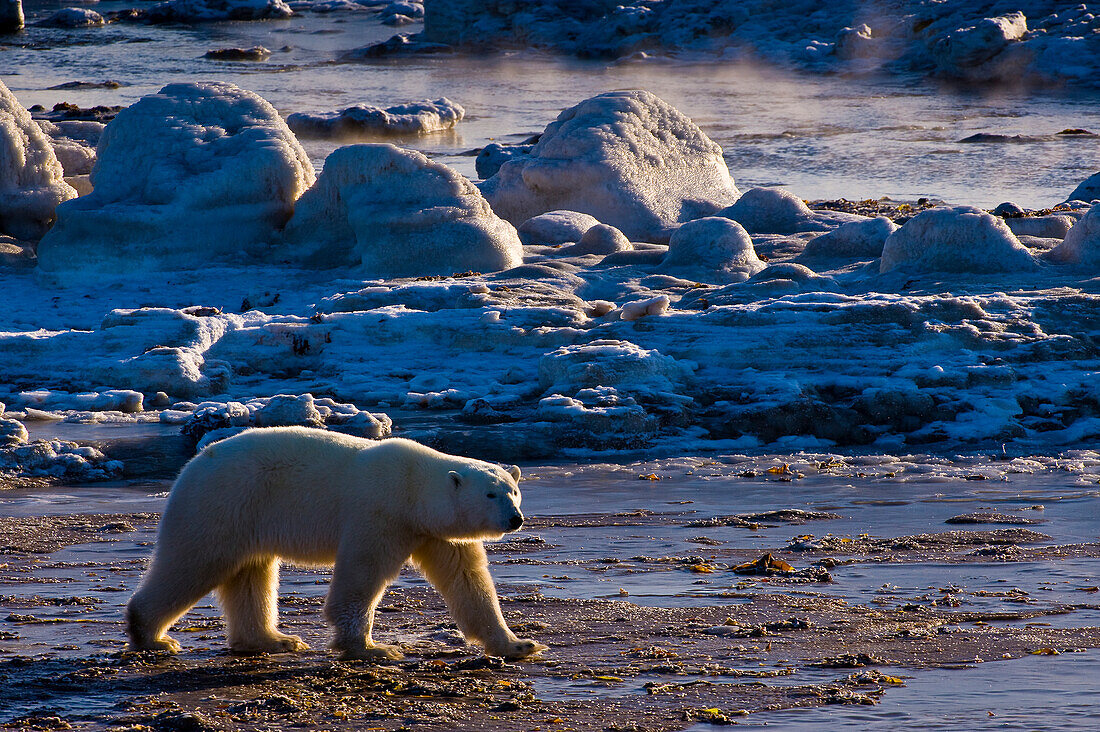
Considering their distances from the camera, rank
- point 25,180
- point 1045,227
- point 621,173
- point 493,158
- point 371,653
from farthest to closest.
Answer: point 493,158
point 621,173
point 25,180
point 1045,227
point 371,653

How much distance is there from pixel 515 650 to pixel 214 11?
67367 millimetres

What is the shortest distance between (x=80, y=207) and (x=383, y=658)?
486 inches

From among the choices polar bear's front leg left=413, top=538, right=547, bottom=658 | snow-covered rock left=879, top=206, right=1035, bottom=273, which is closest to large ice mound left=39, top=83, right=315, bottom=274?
snow-covered rock left=879, top=206, right=1035, bottom=273

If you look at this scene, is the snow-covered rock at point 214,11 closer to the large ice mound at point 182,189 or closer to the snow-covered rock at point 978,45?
the snow-covered rock at point 978,45

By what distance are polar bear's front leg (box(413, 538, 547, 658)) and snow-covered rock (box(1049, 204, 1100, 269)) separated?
35.4ft

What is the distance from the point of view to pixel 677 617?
5559 millimetres

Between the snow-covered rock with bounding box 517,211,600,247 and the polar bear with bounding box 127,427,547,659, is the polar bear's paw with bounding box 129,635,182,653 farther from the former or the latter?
the snow-covered rock with bounding box 517,211,600,247

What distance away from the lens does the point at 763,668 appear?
4840 millimetres

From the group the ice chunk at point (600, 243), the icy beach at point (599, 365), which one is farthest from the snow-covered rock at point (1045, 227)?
the ice chunk at point (600, 243)

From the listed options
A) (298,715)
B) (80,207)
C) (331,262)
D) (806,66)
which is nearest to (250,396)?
(331,262)

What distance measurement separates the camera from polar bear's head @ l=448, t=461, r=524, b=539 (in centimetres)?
507

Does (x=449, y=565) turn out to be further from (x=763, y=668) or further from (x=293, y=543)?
(x=763, y=668)

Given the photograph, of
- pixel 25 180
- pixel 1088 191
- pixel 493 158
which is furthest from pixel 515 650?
pixel 493 158

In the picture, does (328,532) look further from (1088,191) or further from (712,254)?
(1088,191)
